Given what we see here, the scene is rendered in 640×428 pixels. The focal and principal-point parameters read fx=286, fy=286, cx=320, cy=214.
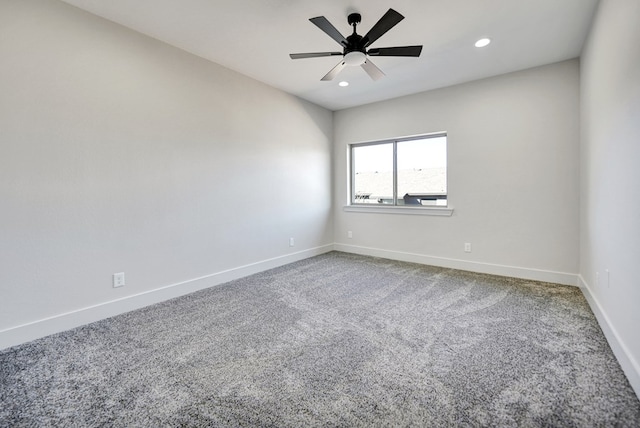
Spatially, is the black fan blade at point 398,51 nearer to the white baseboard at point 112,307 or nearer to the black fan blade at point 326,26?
the black fan blade at point 326,26

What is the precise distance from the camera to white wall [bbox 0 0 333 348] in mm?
2092

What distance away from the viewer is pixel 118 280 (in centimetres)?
260

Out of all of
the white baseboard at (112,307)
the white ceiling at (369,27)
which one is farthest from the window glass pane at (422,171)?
the white baseboard at (112,307)

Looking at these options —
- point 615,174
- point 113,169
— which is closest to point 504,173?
point 615,174

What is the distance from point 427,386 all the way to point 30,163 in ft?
10.2

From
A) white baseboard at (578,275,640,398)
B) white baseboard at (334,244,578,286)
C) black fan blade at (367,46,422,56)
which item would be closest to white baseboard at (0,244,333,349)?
white baseboard at (334,244,578,286)

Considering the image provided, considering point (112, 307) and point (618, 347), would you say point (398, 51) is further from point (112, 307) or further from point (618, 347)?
point (112, 307)

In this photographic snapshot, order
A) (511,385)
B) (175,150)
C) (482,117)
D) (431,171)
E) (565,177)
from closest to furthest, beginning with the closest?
(511,385) → (175,150) → (565,177) → (482,117) → (431,171)

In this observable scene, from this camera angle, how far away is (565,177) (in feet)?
10.6

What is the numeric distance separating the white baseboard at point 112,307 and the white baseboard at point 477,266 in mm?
1838

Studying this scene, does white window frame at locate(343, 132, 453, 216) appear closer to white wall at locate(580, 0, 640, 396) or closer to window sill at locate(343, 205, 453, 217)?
window sill at locate(343, 205, 453, 217)

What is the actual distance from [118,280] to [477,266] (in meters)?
4.15

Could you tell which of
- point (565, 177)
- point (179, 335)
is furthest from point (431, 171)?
point (179, 335)

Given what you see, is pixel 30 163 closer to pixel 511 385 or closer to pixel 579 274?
pixel 511 385
